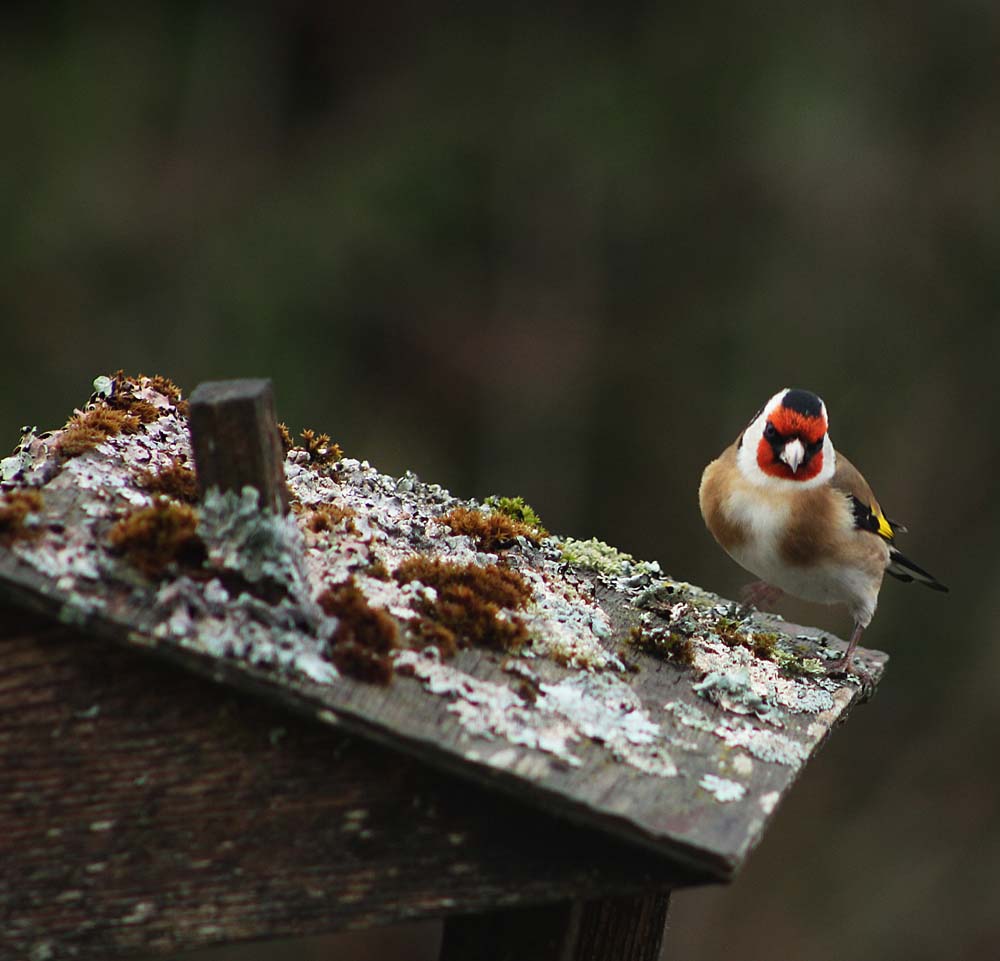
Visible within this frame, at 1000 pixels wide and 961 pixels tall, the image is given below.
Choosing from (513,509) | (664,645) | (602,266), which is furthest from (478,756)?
(602,266)

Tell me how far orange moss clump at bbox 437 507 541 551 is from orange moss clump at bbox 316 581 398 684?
24.5 inches

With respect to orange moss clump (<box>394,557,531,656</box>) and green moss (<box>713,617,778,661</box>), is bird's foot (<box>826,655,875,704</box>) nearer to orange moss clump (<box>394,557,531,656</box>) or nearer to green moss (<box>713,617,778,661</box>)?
green moss (<box>713,617,778,661</box>)

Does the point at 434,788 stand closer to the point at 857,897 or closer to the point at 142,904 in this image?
the point at 142,904

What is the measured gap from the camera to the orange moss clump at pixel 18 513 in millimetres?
2086

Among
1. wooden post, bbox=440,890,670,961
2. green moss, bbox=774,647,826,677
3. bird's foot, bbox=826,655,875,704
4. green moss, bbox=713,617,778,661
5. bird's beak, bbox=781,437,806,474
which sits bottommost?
wooden post, bbox=440,890,670,961

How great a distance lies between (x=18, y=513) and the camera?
2.11m

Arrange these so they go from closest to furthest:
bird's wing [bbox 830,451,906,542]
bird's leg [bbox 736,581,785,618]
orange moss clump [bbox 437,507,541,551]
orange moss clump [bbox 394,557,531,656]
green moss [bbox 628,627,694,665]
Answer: orange moss clump [bbox 394,557,531,656] → green moss [bbox 628,627,694,665] → orange moss clump [bbox 437,507,541,551] → bird's wing [bbox 830,451,906,542] → bird's leg [bbox 736,581,785,618]

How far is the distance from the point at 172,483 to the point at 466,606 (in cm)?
57

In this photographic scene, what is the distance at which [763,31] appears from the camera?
7902mm

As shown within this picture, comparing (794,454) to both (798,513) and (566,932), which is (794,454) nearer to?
(798,513)

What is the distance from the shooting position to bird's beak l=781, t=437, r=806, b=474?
3822mm

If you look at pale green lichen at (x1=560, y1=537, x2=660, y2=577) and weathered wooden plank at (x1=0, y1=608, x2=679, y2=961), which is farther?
pale green lichen at (x1=560, y1=537, x2=660, y2=577)

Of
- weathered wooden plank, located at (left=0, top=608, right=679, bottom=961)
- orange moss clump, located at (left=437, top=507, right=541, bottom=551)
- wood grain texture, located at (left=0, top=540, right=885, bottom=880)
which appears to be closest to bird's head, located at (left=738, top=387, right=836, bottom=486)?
orange moss clump, located at (left=437, top=507, right=541, bottom=551)

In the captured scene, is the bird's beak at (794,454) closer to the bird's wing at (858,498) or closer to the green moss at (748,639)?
the bird's wing at (858,498)
